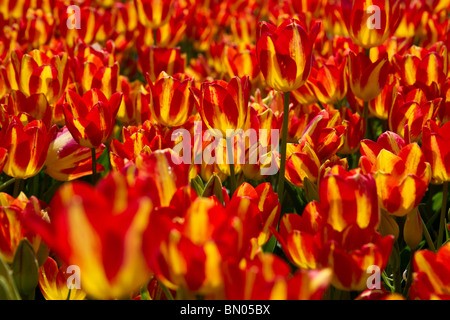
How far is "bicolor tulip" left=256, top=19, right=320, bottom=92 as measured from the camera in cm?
121

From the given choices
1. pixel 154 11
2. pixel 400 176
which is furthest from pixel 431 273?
pixel 154 11

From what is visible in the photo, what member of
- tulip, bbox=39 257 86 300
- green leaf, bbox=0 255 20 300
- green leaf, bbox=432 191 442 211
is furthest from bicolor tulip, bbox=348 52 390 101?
green leaf, bbox=0 255 20 300

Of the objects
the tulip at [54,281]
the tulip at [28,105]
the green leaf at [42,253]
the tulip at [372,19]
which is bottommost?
the tulip at [54,281]

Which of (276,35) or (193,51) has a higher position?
(276,35)

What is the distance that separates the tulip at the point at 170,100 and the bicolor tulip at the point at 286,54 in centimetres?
26

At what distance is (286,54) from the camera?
1205mm

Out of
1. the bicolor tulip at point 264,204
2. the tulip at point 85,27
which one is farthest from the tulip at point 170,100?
the tulip at point 85,27

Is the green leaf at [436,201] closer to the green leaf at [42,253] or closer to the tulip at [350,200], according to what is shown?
the tulip at [350,200]

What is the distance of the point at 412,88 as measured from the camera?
1.70 metres

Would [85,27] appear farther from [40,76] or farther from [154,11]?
[40,76]

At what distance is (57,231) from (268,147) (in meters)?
0.80

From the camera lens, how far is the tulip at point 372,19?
1.54 meters
